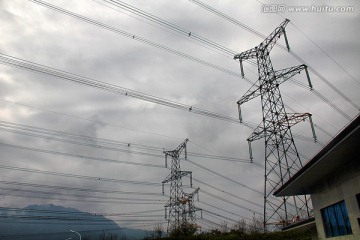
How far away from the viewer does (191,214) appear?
46.7 metres

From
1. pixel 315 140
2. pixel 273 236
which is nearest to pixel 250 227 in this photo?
pixel 273 236

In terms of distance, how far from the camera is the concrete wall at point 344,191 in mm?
15227

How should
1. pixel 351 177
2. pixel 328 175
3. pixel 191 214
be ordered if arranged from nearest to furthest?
pixel 351 177 → pixel 328 175 → pixel 191 214

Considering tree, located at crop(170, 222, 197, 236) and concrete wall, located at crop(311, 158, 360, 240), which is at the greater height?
tree, located at crop(170, 222, 197, 236)

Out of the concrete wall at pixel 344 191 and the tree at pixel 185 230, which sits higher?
the tree at pixel 185 230

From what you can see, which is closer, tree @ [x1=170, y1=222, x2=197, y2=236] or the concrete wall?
the concrete wall

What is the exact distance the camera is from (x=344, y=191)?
1630 cm

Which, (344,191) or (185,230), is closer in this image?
(344,191)

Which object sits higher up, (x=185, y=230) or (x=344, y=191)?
(x=185, y=230)

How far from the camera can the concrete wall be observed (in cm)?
1523

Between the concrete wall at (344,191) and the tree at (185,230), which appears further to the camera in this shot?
the tree at (185,230)

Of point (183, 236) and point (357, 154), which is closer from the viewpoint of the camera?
point (357, 154)

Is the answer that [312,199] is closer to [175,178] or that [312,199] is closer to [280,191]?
[280,191]

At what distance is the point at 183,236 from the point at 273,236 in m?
11.8
